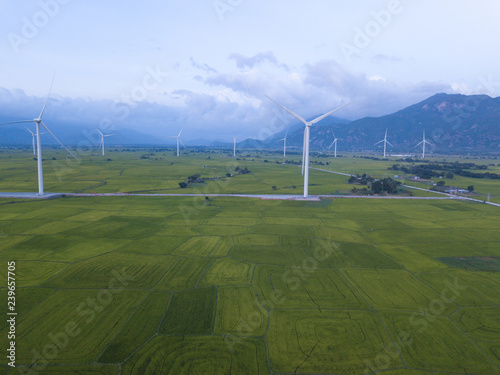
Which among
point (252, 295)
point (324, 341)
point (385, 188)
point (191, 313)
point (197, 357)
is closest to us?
point (197, 357)

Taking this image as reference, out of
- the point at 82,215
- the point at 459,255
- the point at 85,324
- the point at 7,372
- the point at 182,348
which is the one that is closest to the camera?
the point at 7,372

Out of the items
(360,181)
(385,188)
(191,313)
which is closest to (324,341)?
(191,313)

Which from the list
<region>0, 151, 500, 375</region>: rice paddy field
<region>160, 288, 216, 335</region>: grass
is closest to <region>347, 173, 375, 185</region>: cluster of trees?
<region>0, 151, 500, 375</region>: rice paddy field

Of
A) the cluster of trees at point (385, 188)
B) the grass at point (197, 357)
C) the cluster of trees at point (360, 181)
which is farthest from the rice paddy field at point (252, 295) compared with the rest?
the cluster of trees at point (360, 181)

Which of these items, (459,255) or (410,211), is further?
(410,211)

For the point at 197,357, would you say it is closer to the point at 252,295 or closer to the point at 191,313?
the point at 191,313

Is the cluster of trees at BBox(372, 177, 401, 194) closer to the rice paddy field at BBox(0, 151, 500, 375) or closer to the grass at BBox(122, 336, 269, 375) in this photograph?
the rice paddy field at BBox(0, 151, 500, 375)

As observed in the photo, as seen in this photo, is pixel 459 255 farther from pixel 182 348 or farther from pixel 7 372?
pixel 7 372

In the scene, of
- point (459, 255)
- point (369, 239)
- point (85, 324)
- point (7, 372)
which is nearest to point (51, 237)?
point (85, 324)
